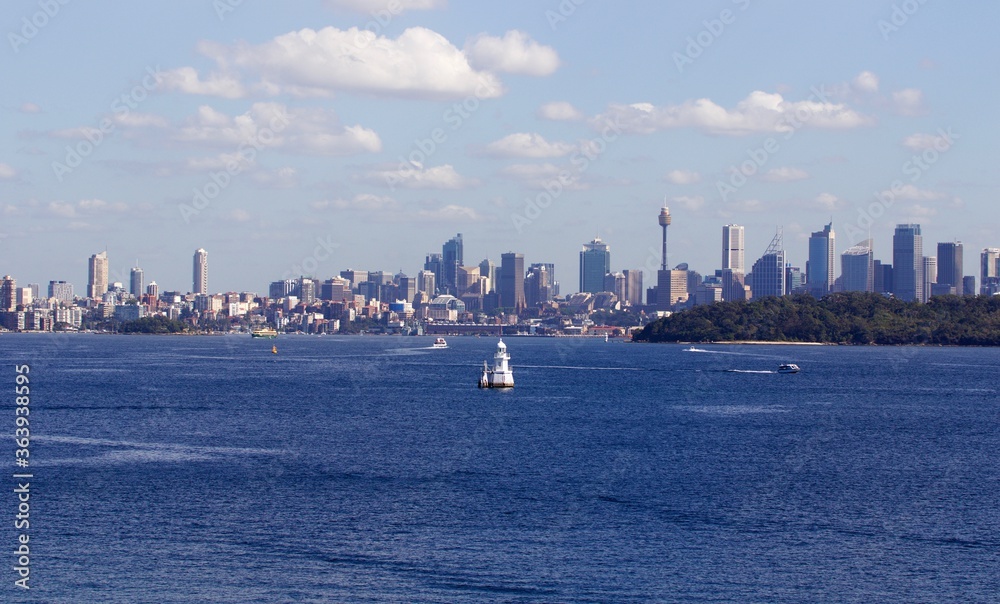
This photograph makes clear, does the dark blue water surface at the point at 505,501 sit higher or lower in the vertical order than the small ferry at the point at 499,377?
lower

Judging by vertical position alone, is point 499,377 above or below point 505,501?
above

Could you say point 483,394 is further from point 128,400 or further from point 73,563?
point 73,563

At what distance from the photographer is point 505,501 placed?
45031 millimetres

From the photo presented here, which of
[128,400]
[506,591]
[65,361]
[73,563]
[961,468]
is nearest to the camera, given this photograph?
[506,591]

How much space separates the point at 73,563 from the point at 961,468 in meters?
39.6

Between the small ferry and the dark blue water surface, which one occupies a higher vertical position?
the small ferry

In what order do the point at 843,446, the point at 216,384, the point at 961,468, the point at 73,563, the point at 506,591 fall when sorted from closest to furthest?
the point at 506,591 → the point at 73,563 → the point at 961,468 → the point at 843,446 → the point at 216,384

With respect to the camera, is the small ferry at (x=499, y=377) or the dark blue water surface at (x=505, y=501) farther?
the small ferry at (x=499, y=377)

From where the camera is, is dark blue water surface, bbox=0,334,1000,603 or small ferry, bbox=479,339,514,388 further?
small ferry, bbox=479,339,514,388

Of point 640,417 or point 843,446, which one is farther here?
point 640,417

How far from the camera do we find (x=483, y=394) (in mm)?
96312

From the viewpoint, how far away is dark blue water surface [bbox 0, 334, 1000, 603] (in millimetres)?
34094

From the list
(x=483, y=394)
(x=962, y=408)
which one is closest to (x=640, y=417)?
(x=483, y=394)

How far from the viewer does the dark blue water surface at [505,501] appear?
34.1 meters
